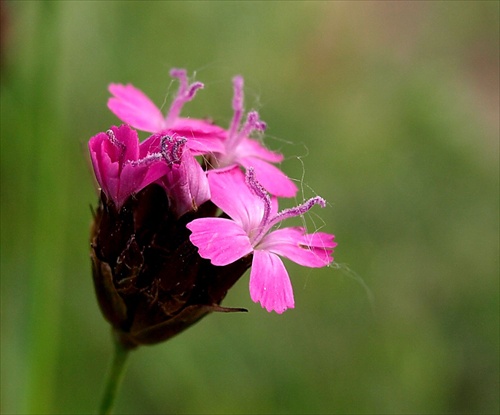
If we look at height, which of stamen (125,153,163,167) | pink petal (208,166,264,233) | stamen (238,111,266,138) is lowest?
pink petal (208,166,264,233)

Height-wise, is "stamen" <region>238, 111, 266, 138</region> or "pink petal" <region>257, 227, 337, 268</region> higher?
"stamen" <region>238, 111, 266, 138</region>

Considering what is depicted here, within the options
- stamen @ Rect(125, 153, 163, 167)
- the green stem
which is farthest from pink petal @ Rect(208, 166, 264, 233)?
the green stem

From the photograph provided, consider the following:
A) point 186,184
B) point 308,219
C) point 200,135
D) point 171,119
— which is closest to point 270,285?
point 186,184

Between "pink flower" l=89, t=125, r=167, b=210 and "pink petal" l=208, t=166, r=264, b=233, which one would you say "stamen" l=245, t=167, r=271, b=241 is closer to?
"pink petal" l=208, t=166, r=264, b=233

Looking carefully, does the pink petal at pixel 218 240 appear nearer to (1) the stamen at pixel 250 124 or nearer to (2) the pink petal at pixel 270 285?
(2) the pink petal at pixel 270 285

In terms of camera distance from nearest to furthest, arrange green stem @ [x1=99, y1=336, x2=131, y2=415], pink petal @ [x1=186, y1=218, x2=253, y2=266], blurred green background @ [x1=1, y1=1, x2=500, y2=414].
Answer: pink petal @ [x1=186, y1=218, x2=253, y2=266], green stem @ [x1=99, y1=336, x2=131, y2=415], blurred green background @ [x1=1, y1=1, x2=500, y2=414]

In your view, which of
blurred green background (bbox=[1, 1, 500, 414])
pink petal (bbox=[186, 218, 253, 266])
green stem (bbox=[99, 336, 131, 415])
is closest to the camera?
pink petal (bbox=[186, 218, 253, 266])

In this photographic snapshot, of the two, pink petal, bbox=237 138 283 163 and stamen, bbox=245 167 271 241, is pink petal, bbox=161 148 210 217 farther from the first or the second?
pink petal, bbox=237 138 283 163

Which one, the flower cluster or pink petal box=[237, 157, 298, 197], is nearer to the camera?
the flower cluster

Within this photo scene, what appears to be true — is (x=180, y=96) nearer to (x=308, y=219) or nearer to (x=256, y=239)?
(x=256, y=239)
